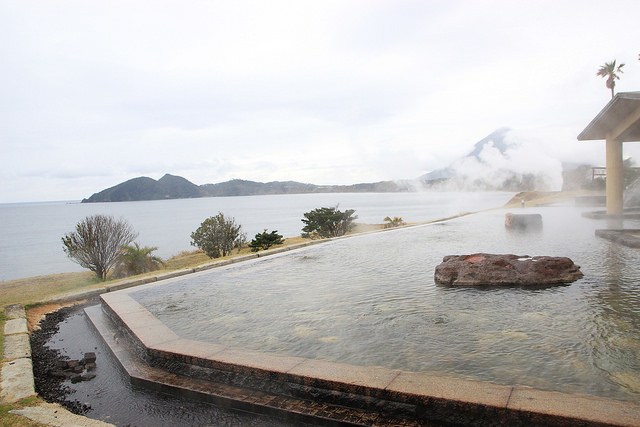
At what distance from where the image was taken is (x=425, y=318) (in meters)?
5.74

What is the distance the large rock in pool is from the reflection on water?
1.01ft

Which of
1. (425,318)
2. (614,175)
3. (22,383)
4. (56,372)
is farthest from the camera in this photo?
(614,175)

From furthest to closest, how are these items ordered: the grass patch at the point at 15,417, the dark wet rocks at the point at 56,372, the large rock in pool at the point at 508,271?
the large rock in pool at the point at 508,271, the dark wet rocks at the point at 56,372, the grass patch at the point at 15,417

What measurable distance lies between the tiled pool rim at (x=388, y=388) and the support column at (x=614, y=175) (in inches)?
741

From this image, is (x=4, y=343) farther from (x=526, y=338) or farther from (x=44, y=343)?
(x=526, y=338)

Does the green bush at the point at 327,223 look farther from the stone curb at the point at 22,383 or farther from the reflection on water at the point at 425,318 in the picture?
the stone curb at the point at 22,383

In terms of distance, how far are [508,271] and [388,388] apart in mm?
5039

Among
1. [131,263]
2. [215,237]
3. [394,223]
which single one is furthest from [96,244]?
[394,223]

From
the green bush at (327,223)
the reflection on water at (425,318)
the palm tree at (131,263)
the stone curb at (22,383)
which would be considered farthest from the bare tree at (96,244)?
the green bush at (327,223)

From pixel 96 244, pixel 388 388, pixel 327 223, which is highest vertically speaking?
pixel 96 244

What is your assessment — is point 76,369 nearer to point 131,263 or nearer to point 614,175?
point 131,263

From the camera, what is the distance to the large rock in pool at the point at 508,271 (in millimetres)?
7566

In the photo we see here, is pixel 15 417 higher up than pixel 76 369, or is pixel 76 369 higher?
pixel 15 417

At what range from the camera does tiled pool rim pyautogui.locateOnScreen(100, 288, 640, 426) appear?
3.10 m
